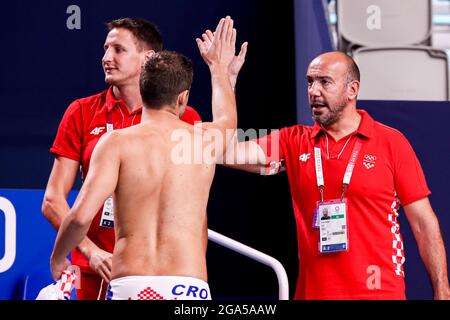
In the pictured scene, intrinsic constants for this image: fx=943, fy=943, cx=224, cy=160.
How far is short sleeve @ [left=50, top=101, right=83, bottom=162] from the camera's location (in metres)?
4.41

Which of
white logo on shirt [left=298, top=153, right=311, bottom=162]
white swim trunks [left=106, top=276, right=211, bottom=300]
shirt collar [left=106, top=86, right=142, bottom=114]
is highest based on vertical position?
shirt collar [left=106, top=86, right=142, bottom=114]

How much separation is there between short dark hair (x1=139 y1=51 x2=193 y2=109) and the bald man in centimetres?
83

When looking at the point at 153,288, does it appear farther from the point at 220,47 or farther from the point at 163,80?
A: the point at 220,47

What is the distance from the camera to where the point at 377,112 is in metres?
5.31

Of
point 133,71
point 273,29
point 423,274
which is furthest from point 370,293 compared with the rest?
point 273,29

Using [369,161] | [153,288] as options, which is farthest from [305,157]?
[153,288]

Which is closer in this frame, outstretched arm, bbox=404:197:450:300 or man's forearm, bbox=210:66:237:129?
man's forearm, bbox=210:66:237:129

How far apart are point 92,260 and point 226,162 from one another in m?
0.84

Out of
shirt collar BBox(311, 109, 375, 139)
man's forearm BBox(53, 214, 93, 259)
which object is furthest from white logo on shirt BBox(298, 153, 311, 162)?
man's forearm BBox(53, 214, 93, 259)

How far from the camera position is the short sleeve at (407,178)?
439cm

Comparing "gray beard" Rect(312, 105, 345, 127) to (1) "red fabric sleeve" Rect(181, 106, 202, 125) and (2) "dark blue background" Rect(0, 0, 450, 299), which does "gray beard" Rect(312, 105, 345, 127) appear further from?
(2) "dark blue background" Rect(0, 0, 450, 299)
